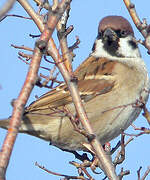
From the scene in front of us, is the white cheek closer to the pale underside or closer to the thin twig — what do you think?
the pale underside

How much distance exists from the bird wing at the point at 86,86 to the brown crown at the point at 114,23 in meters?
0.47

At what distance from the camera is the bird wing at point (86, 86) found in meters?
4.83

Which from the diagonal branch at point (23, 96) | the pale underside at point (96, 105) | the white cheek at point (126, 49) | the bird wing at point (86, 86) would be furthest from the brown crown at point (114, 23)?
the diagonal branch at point (23, 96)

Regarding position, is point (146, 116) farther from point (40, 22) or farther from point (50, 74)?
point (40, 22)

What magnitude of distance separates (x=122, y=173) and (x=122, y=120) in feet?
5.39

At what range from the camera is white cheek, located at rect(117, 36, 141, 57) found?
18.2 ft

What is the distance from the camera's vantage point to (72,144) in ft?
16.7

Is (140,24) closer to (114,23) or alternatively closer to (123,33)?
(114,23)

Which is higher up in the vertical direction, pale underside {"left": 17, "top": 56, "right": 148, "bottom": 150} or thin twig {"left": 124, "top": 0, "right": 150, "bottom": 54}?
pale underside {"left": 17, "top": 56, "right": 148, "bottom": 150}

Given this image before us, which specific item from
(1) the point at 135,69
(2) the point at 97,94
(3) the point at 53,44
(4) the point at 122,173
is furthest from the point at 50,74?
(1) the point at 135,69

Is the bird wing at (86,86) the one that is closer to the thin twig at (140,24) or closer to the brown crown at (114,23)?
the brown crown at (114,23)

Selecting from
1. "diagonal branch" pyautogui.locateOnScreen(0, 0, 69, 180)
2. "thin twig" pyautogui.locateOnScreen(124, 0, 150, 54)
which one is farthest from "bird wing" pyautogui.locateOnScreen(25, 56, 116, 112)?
"diagonal branch" pyautogui.locateOnScreen(0, 0, 69, 180)

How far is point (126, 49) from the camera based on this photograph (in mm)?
5648

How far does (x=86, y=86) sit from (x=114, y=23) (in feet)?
3.21
